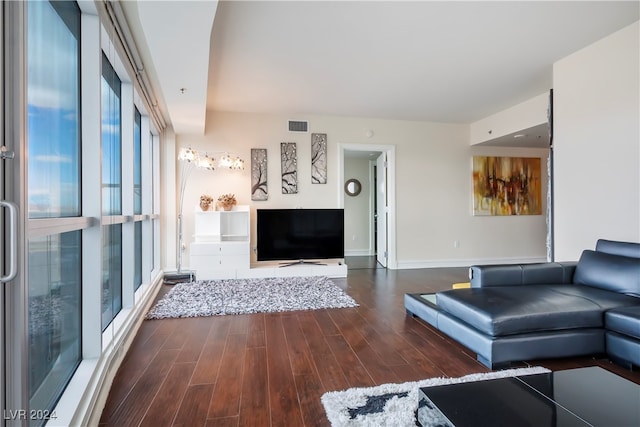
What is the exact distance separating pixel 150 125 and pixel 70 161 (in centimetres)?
258

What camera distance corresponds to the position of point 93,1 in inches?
75.0

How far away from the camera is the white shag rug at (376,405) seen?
1.54 m

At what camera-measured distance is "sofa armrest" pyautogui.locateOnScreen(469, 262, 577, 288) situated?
2.84m

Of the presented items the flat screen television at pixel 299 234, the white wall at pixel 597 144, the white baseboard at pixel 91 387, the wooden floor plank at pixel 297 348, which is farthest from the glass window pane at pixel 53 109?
the white wall at pixel 597 144

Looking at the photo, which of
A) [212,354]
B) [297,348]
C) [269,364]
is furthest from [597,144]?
[212,354]

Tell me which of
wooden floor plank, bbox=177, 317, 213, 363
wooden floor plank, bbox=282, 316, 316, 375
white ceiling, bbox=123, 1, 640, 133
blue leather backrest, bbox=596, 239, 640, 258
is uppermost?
white ceiling, bbox=123, 1, 640, 133

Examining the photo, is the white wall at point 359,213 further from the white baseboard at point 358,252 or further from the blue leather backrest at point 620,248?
the blue leather backrest at point 620,248

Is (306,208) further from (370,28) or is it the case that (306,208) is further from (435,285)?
(370,28)

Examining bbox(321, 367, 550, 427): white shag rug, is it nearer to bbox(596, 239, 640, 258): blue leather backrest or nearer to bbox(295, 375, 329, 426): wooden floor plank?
bbox(295, 375, 329, 426): wooden floor plank

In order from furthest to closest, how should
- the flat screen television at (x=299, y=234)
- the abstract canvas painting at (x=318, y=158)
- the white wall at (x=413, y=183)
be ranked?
1. the abstract canvas painting at (x=318, y=158)
2. the white wall at (x=413, y=183)
3. the flat screen television at (x=299, y=234)

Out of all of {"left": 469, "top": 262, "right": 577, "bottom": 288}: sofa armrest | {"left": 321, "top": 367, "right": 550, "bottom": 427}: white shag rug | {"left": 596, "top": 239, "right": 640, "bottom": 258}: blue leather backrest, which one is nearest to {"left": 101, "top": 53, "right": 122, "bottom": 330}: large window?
{"left": 321, "top": 367, "right": 550, "bottom": 427}: white shag rug

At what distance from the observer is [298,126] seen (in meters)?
5.57

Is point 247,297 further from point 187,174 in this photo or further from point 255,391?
point 187,174

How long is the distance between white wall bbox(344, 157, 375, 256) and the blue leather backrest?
512 centimetres
